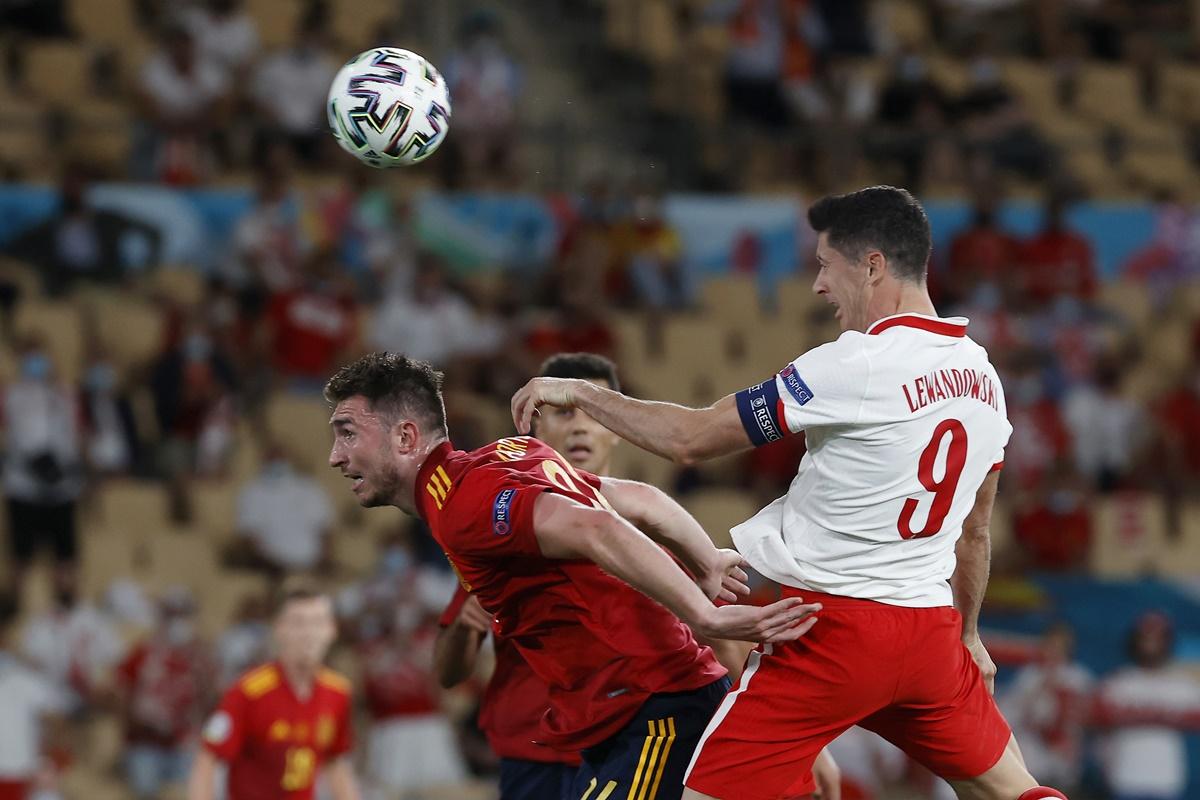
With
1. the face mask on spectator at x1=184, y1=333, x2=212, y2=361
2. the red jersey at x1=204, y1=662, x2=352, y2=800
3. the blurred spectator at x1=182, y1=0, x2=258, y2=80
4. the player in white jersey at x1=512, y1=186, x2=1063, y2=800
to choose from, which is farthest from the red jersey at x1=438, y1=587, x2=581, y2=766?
the blurred spectator at x1=182, y1=0, x2=258, y2=80

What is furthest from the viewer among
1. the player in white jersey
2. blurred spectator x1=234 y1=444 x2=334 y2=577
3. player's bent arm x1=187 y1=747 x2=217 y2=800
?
blurred spectator x1=234 y1=444 x2=334 y2=577

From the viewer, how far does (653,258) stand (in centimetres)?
1380

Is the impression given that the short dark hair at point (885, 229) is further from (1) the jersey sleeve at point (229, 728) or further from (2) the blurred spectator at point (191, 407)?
(2) the blurred spectator at point (191, 407)

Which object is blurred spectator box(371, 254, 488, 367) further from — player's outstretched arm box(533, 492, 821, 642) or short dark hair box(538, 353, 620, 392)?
player's outstretched arm box(533, 492, 821, 642)

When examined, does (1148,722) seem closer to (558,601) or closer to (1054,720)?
(1054,720)

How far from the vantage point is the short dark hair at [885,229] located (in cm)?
476

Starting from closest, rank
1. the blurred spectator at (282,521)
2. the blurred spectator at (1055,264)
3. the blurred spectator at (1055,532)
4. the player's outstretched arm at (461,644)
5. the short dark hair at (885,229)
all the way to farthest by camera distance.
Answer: the short dark hair at (885,229) → the player's outstretched arm at (461,644) → the blurred spectator at (282,521) → the blurred spectator at (1055,532) → the blurred spectator at (1055,264)

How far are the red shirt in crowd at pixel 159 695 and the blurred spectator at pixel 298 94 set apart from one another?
4.59 m

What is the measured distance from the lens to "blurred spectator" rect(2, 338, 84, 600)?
11.2m

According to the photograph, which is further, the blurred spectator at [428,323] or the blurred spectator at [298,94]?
the blurred spectator at [298,94]

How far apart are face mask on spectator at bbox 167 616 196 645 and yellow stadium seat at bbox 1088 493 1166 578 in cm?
637

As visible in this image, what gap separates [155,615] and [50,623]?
0.65 m

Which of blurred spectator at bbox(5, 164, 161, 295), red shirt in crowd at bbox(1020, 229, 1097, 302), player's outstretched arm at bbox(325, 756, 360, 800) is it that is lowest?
player's outstretched arm at bbox(325, 756, 360, 800)

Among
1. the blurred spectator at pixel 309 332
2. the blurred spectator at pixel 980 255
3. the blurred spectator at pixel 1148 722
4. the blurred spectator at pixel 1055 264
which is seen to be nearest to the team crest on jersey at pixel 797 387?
the blurred spectator at pixel 1148 722
